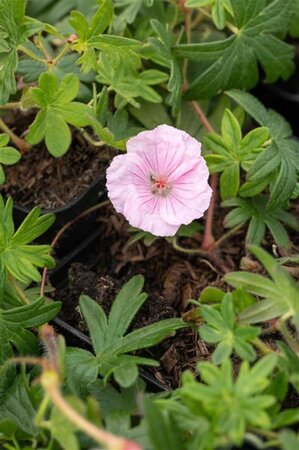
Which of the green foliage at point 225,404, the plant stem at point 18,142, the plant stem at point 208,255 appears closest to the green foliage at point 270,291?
the green foliage at point 225,404

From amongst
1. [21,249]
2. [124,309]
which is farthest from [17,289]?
[124,309]

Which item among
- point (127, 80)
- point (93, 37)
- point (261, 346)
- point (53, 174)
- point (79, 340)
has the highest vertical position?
point (93, 37)

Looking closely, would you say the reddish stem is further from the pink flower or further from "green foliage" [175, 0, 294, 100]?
the pink flower

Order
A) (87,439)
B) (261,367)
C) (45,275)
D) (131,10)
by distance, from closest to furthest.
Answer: (261,367) < (87,439) < (45,275) < (131,10)

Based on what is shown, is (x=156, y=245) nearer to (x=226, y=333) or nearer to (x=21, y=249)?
(x=21, y=249)

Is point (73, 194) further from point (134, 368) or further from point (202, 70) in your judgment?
point (134, 368)

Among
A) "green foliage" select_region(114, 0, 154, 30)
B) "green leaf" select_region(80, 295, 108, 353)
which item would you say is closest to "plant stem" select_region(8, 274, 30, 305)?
"green leaf" select_region(80, 295, 108, 353)

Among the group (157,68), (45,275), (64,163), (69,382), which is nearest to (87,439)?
(69,382)
